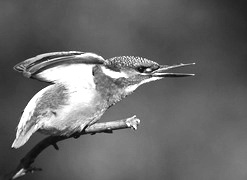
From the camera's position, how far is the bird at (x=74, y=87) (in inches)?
103

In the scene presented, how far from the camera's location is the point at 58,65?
2.69 metres

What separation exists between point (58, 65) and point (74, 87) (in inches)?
5.3

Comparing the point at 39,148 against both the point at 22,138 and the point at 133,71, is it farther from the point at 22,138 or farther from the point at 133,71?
the point at 133,71

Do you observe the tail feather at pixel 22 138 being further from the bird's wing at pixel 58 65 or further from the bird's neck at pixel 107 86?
the bird's neck at pixel 107 86

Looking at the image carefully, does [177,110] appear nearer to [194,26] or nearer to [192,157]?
[192,157]

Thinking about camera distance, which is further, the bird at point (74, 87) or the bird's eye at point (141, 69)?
the bird's eye at point (141, 69)

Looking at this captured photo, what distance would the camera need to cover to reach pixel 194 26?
221 inches

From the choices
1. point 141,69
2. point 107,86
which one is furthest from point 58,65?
point 141,69

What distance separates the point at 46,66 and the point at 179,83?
265 centimetres

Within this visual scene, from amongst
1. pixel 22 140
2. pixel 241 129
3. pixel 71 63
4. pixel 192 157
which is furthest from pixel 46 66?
pixel 241 129

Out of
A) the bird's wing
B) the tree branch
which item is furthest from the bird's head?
the tree branch

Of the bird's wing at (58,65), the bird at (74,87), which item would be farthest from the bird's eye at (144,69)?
the bird's wing at (58,65)

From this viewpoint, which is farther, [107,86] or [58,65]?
[107,86]

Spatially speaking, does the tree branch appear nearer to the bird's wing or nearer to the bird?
the bird
